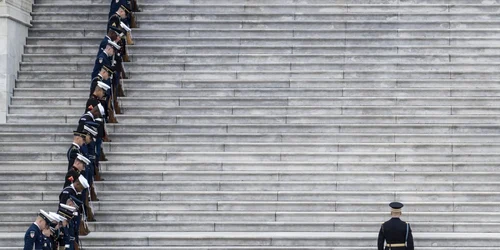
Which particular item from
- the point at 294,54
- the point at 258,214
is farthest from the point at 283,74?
the point at 258,214

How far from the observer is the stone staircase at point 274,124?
2170cm

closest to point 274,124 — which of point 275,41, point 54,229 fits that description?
point 275,41

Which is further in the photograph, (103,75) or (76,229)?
(103,75)

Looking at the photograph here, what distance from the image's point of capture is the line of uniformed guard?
763 inches

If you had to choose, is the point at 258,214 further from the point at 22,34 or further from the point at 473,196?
the point at 22,34

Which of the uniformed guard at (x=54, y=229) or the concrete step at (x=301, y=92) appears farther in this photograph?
the concrete step at (x=301, y=92)

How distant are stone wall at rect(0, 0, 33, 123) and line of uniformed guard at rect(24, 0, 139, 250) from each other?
5.69 ft

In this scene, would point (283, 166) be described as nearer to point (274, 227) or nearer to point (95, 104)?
point (274, 227)

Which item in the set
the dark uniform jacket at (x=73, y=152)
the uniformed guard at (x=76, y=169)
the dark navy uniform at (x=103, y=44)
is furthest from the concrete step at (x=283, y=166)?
the dark navy uniform at (x=103, y=44)

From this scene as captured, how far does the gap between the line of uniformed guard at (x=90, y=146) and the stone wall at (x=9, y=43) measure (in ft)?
5.69

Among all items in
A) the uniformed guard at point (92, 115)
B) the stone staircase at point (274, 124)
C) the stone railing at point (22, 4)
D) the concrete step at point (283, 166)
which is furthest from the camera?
the stone railing at point (22, 4)

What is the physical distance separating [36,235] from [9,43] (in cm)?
739

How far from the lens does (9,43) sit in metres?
25.3

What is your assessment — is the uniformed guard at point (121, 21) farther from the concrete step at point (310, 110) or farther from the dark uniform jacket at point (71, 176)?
the dark uniform jacket at point (71, 176)
